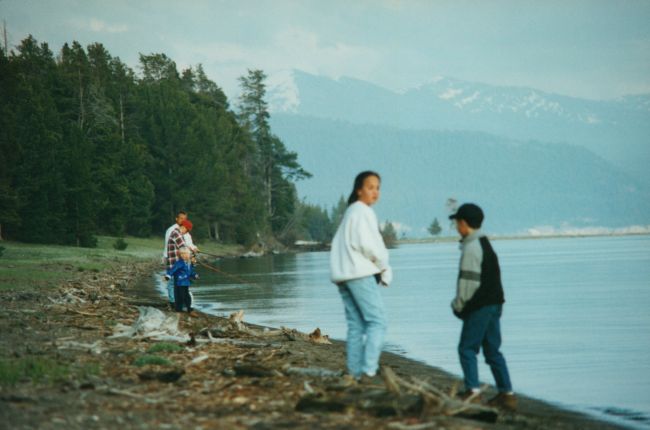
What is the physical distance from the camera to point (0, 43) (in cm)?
7006

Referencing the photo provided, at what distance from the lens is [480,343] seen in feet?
30.9

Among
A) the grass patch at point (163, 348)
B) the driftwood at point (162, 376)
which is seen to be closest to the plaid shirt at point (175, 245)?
the grass patch at point (163, 348)

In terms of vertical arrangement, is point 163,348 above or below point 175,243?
below

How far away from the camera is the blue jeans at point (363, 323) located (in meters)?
9.23

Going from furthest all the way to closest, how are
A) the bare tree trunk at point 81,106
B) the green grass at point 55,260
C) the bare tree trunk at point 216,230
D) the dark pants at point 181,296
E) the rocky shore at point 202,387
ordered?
1. the bare tree trunk at point 216,230
2. the bare tree trunk at point 81,106
3. the green grass at point 55,260
4. the dark pants at point 181,296
5. the rocky shore at point 202,387

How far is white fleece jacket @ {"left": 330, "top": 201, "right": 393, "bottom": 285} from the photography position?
30.0 feet

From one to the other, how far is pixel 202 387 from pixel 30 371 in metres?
1.81

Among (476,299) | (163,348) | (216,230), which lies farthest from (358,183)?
(216,230)

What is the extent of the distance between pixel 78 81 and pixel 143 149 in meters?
8.92

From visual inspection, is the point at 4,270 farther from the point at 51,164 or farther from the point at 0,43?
the point at 0,43

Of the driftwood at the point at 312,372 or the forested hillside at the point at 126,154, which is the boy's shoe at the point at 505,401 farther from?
the forested hillside at the point at 126,154

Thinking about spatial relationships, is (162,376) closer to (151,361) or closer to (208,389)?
(208,389)

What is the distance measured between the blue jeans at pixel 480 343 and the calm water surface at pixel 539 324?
5.52 feet

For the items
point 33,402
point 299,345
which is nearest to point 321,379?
point 33,402
